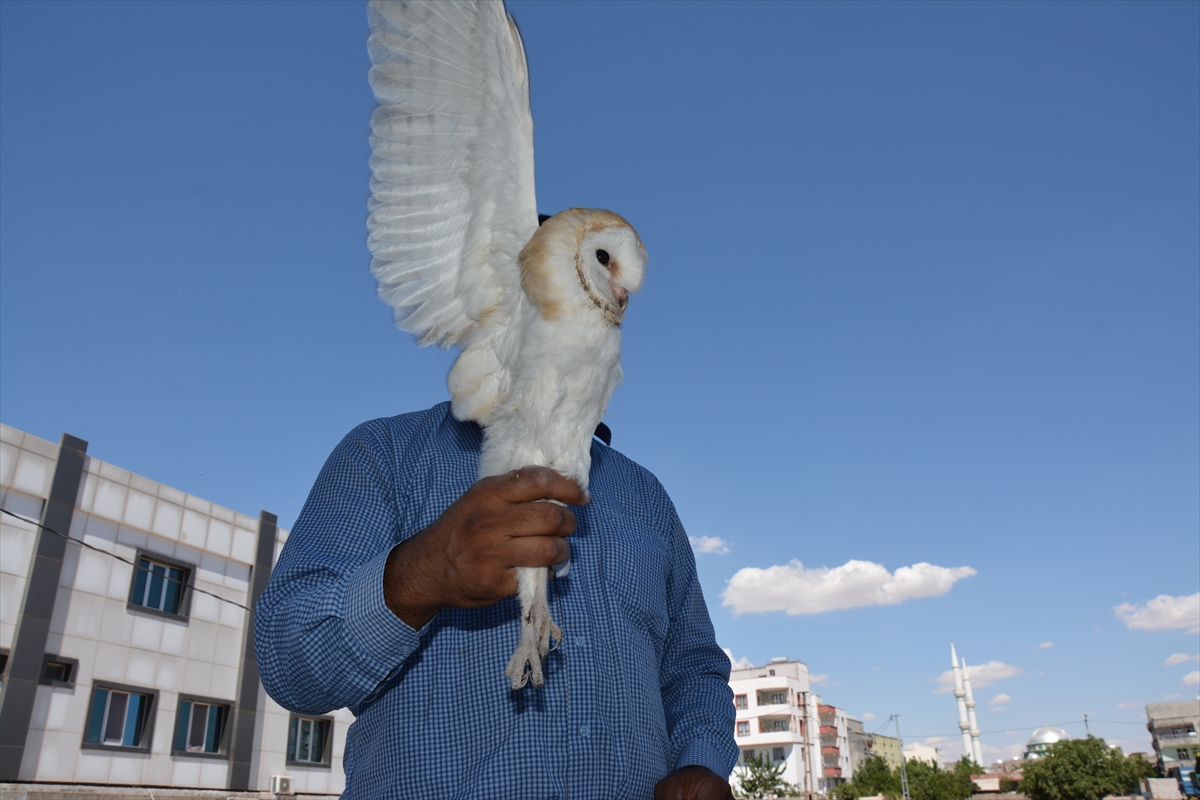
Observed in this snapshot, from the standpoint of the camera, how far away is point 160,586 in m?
16.4

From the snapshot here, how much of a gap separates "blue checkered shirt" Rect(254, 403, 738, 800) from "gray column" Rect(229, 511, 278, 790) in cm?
1635

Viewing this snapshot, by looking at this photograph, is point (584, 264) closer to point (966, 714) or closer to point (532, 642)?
point (532, 642)

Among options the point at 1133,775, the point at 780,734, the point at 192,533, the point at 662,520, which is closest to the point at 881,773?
the point at 780,734

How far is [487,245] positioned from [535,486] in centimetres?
86

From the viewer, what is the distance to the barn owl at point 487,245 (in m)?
1.64

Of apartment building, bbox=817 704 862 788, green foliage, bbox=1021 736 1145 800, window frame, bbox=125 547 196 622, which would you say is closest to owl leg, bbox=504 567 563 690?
window frame, bbox=125 547 196 622

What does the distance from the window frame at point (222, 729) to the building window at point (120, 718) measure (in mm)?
610

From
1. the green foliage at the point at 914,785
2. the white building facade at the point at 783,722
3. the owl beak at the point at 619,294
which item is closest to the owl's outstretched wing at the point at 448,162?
the owl beak at the point at 619,294

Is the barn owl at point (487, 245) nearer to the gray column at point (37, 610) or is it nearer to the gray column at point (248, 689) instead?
the gray column at point (37, 610)

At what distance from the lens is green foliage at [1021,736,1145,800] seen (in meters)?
46.1

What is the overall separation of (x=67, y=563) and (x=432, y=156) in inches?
631

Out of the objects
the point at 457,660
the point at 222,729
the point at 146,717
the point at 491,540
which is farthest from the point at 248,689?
the point at 491,540

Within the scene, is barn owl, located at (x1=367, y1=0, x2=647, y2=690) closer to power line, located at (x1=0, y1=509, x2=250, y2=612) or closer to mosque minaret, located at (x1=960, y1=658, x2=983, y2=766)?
power line, located at (x1=0, y1=509, x2=250, y2=612)

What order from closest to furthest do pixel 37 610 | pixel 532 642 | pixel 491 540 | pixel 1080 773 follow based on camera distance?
pixel 491 540, pixel 532 642, pixel 37 610, pixel 1080 773
